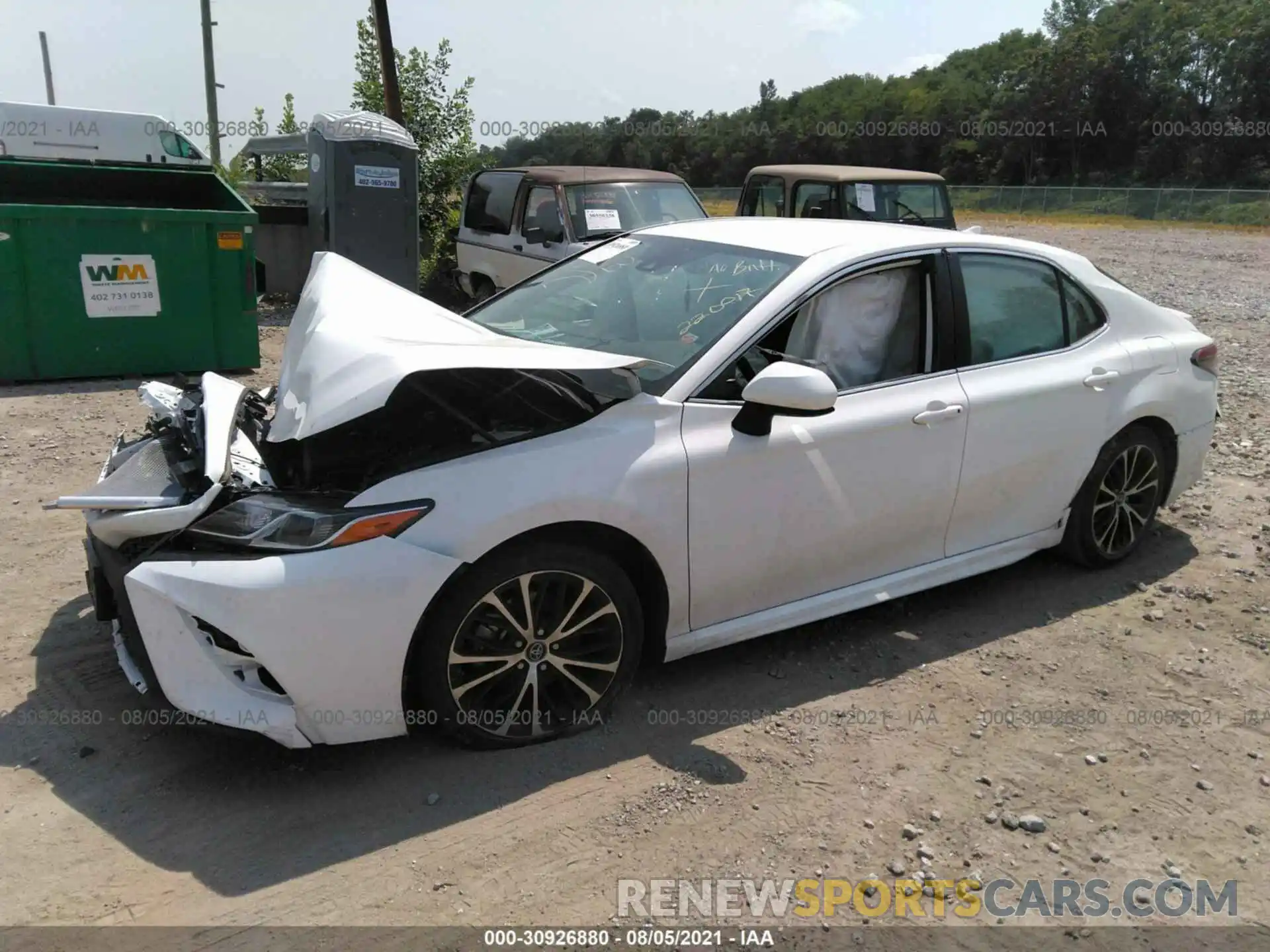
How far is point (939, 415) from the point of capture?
386 cm

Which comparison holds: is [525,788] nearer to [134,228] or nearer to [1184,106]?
[134,228]

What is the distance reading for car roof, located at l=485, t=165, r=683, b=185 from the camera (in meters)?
10.1

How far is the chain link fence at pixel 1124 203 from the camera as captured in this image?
36438mm

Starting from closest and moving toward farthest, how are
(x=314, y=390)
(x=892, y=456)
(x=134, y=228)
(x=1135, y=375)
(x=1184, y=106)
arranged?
(x=314, y=390) < (x=892, y=456) < (x=1135, y=375) < (x=134, y=228) < (x=1184, y=106)

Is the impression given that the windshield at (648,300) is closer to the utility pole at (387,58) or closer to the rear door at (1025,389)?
the rear door at (1025,389)

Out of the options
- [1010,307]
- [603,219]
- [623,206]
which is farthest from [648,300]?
[623,206]

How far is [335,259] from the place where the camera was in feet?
13.9

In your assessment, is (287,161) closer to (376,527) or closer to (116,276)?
(116,276)

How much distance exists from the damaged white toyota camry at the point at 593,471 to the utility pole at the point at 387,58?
9525mm

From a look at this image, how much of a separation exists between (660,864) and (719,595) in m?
1.00

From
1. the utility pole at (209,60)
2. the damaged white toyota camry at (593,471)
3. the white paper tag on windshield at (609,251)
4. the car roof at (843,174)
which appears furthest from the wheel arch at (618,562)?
the utility pole at (209,60)

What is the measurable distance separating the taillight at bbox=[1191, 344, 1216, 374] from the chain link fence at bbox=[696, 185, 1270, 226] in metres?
30.0

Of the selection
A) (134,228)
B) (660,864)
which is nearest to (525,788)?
(660,864)

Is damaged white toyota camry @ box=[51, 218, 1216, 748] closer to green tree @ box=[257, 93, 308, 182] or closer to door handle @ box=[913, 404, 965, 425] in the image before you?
door handle @ box=[913, 404, 965, 425]
